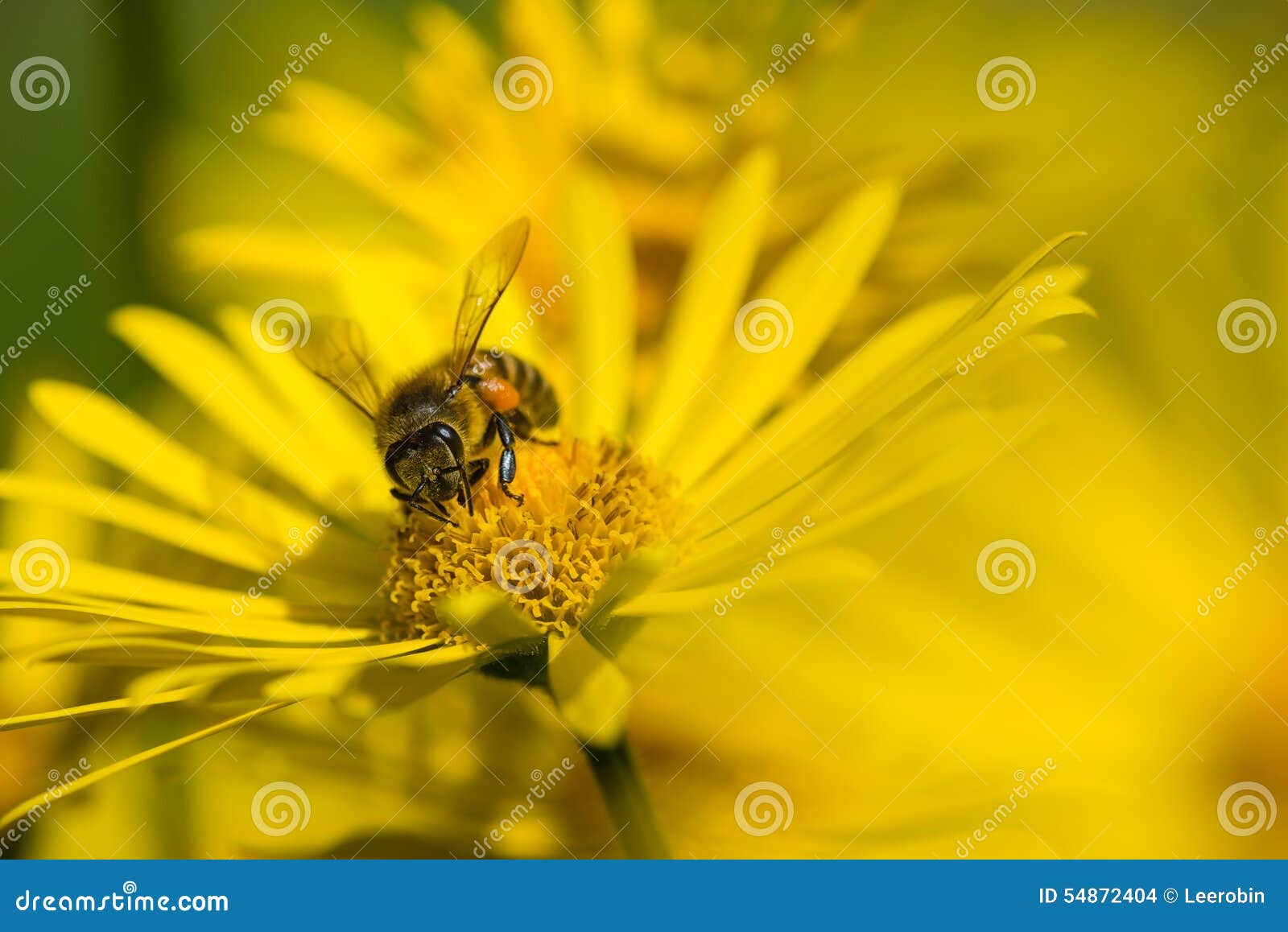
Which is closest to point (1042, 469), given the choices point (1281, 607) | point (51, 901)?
point (1281, 607)

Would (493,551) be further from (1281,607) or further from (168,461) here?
(1281,607)

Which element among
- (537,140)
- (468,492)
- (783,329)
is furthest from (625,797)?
(537,140)

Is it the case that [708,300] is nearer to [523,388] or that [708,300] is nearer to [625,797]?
[523,388]

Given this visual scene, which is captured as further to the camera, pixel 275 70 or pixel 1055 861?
pixel 275 70

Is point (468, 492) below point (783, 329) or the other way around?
below

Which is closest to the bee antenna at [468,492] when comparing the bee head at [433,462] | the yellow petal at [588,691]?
the bee head at [433,462]

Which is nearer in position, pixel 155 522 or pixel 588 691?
pixel 588 691

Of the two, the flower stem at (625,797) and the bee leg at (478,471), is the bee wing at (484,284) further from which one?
the flower stem at (625,797)
